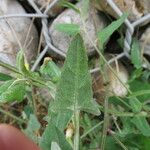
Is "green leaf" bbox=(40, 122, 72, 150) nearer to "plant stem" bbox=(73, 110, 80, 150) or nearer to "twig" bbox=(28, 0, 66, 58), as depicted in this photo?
"plant stem" bbox=(73, 110, 80, 150)

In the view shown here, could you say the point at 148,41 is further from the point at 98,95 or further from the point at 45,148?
the point at 45,148

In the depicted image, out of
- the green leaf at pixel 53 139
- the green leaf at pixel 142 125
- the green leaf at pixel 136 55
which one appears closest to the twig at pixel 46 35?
the green leaf at pixel 136 55

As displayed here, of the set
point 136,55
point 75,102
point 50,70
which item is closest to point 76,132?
point 75,102

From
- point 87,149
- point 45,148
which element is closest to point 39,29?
point 87,149

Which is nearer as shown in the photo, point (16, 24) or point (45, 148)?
point (45, 148)

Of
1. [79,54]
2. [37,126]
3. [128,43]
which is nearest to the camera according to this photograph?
[79,54]

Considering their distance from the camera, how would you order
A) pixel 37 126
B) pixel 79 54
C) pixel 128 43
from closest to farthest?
pixel 79 54
pixel 37 126
pixel 128 43

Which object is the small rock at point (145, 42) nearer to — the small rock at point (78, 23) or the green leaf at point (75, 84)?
the small rock at point (78, 23)
